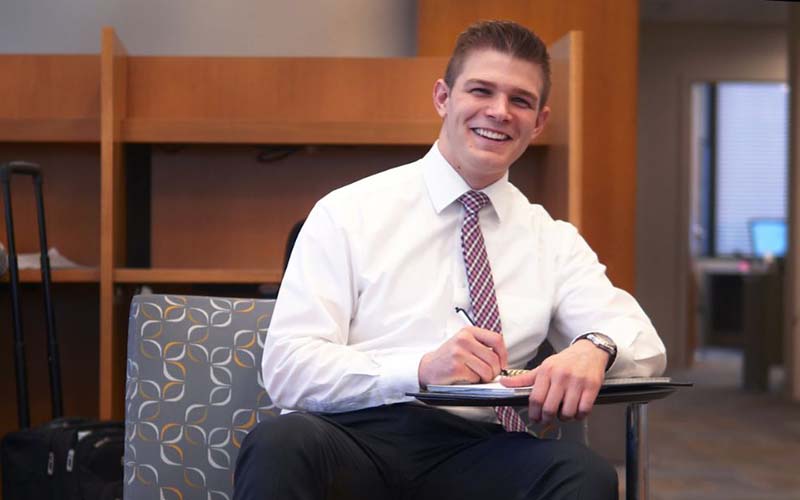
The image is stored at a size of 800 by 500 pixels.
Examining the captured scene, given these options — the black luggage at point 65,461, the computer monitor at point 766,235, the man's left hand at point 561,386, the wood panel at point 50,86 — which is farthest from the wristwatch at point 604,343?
the computer monitor at point 766,235

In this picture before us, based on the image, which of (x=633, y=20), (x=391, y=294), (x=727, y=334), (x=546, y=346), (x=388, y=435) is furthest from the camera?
(x=727, y=334)

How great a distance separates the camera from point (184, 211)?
410 cm

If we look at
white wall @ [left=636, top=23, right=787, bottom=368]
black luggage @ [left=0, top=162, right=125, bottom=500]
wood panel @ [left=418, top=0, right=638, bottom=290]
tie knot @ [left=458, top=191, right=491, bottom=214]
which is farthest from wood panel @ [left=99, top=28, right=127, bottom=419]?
white wall @ [left=636, top=23, right=787, bottom=368]

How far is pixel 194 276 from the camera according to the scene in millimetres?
3656

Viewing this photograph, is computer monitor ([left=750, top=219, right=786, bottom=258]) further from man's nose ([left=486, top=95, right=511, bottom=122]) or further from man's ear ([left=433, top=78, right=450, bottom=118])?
man's nose ([left=486, top=95, right=511, bottom=122])

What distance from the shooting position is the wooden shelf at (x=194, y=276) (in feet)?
11.8

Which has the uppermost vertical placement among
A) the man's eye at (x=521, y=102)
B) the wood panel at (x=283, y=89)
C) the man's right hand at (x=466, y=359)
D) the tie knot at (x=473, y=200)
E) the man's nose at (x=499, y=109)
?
the wood panel at (x=283, y=89)

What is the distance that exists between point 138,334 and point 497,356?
710 mm

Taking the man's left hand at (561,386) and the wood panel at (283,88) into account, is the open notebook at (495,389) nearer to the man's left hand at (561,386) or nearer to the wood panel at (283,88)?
the man's left hand at (561,386)

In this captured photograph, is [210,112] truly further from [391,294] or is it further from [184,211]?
[391,294]

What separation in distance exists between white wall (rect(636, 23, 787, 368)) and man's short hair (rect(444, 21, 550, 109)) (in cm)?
671

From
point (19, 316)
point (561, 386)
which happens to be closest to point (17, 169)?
point (19, 316)

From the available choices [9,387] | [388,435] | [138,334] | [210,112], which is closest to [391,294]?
[388,435]

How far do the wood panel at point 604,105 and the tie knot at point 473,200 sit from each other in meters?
2.48
